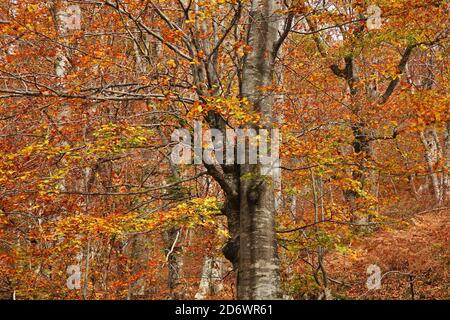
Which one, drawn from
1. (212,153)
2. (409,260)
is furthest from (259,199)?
(409,260)

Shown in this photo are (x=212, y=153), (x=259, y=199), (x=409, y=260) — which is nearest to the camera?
(x=259, y=199)

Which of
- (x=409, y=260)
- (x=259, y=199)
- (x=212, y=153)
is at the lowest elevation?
(x=409, y=260)

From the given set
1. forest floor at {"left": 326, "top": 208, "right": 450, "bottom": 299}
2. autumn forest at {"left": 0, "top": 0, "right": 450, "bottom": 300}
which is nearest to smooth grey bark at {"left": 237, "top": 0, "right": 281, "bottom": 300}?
autumn forest at {"left": 0, "top": 0, "right": 450, "bottom": 300}

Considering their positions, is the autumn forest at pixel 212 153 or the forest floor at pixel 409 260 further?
the forest floor at pixel 409 260

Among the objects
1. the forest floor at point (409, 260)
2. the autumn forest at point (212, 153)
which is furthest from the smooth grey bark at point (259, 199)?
the forest floor at point (409, 260)

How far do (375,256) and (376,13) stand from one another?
20.4 ft

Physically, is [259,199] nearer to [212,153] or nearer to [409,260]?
[212,153]

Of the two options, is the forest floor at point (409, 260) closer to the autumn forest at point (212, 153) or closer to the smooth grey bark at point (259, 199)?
the autumn forest at point (212, 153)

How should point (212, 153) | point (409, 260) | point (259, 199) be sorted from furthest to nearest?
point (409, 260), point (212, 153), point (259, 199)

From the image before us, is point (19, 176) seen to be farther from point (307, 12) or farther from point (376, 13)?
point (376, 13)

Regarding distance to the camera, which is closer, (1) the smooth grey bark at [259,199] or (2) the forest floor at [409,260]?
(1) the smooth grey bark at [259,199]

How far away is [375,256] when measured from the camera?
11406 mm
